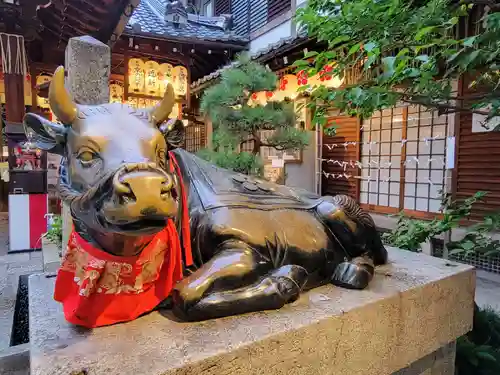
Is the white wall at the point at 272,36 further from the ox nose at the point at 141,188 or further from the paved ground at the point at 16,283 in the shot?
the ox nose at the point at 141,188

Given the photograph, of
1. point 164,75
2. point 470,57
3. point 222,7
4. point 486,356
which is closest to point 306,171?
point 164,75

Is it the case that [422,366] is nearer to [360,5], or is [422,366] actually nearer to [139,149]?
[139,149]

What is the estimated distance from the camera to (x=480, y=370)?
9.14ft

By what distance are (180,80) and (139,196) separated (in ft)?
24.3

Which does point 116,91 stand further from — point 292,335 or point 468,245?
point 292,335

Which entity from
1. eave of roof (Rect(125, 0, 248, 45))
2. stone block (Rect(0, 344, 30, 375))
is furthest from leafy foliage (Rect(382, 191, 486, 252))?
eave of roof (Rect(125, 0, 248, 45))

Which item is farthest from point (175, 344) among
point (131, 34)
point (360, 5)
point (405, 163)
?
point (131, 34)

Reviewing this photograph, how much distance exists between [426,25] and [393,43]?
9.6 inches

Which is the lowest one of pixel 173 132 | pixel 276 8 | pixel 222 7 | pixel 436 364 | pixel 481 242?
pixel 436 364

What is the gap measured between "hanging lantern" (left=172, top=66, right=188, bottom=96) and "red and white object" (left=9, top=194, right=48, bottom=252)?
11.0 ft

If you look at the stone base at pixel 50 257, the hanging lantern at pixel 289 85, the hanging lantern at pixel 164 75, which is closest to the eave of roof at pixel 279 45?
the hanging lantern at pixel 289 85

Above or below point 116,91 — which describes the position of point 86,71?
below

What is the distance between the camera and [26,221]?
6348mm

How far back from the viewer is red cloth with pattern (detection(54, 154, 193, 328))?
4.19ft
